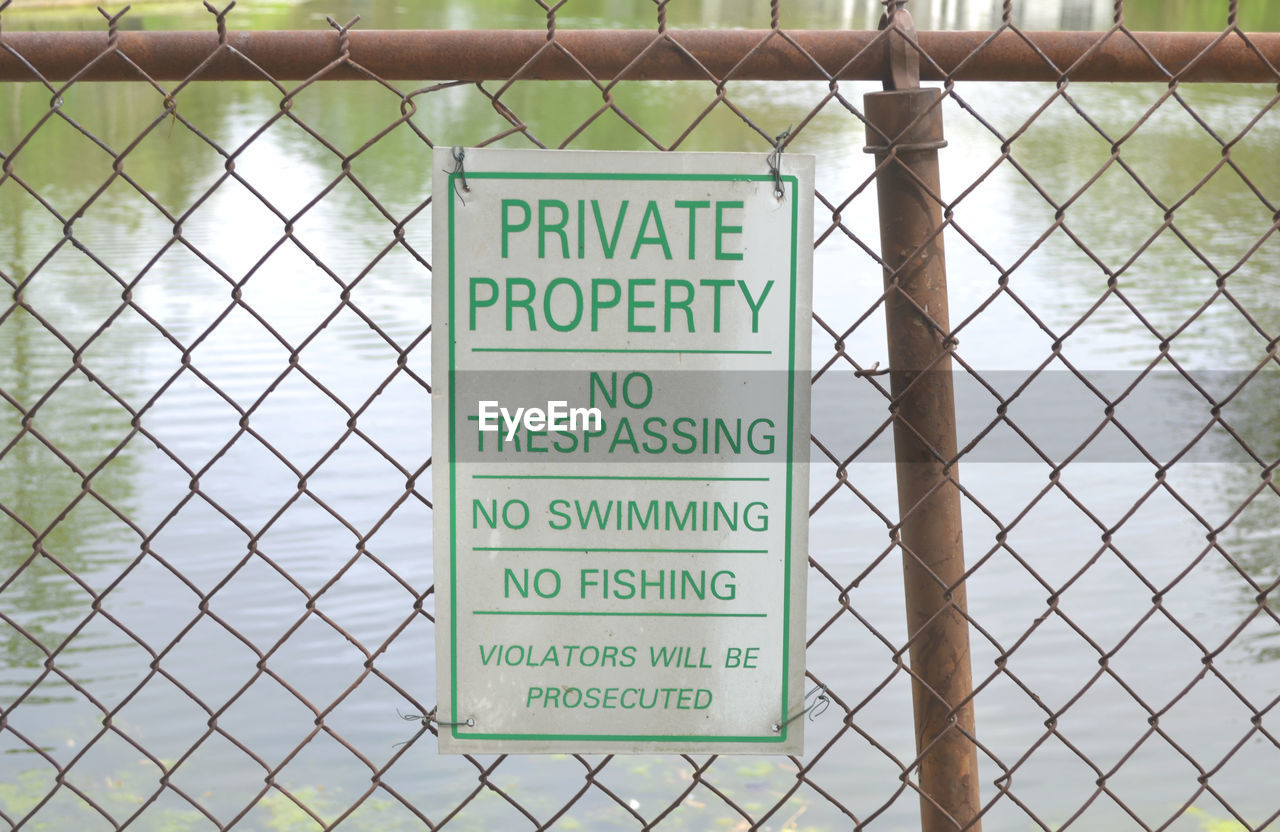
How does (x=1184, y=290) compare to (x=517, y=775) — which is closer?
(x=517, y=775)

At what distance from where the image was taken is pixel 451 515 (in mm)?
1639

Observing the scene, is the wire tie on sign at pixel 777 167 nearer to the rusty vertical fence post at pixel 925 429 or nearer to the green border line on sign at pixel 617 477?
the green border line on sign at pixel 617 477

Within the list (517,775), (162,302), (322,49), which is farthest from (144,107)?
(322,49)

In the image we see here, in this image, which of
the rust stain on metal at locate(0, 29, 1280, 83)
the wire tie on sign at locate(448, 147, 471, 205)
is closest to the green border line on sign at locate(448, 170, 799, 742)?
the wire tie on sign at locate(448, 147, 471, 205)

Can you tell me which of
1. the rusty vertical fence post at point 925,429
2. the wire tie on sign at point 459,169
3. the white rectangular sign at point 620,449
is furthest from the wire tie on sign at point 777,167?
the wire tie on sign at point 459,169

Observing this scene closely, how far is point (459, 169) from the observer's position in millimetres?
1571

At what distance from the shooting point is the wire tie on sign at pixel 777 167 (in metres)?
1.56

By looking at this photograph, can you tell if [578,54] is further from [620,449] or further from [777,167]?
[620,449]

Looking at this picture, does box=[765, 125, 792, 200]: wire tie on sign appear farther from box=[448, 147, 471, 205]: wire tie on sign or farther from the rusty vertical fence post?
box=[448, 147, 471, 205]: wire tie on sign

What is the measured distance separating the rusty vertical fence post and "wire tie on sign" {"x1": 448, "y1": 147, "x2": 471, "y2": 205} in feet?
1.79

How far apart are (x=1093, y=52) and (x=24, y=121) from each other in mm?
14643

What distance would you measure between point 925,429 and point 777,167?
43 centimetres

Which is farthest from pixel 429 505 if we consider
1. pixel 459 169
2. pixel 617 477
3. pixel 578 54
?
pixel 578 54

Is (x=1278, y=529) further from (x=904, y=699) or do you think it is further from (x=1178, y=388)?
(x=904, y=699)
